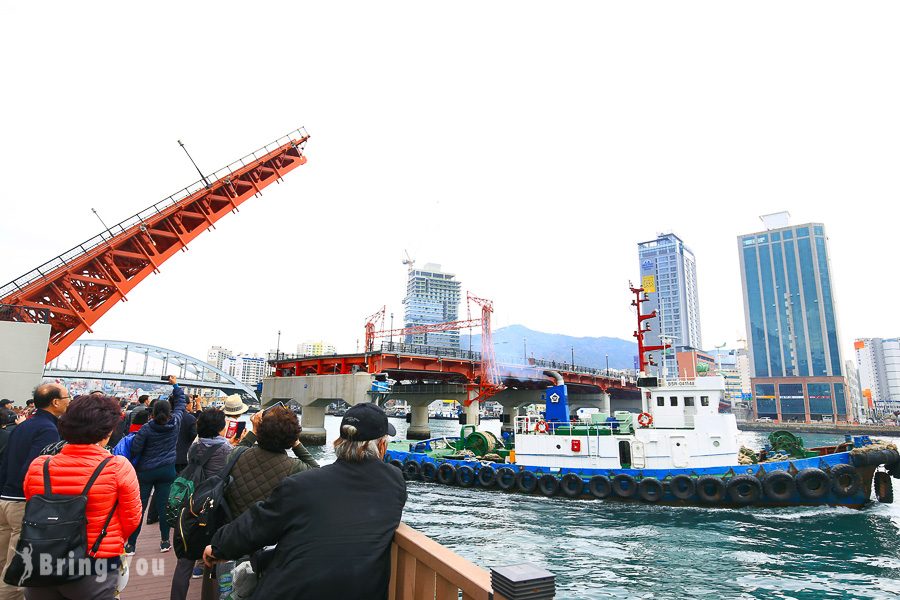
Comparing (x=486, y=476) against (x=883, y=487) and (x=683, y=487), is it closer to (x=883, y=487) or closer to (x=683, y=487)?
(x=683, y=487)

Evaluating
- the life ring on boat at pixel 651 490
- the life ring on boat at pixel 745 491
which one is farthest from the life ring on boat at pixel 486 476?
the life ring on boat at pixel 745 491

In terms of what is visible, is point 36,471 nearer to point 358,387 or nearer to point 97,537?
point 97,537

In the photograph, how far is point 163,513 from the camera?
685 centimetres

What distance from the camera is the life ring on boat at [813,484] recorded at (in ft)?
53.4

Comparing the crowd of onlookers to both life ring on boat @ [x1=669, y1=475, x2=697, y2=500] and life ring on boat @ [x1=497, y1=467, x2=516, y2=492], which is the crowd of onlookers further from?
life ring on boat @ [x1=497, y1=467, x2=516, y2=492]

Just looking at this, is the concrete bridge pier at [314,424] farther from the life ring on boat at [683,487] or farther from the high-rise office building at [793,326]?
the high-rise office building at [793,326]

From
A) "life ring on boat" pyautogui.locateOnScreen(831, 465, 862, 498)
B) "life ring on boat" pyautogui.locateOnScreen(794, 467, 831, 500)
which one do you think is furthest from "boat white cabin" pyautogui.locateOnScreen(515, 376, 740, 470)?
"life ring on boat" pyautogui.locateOnScreen(831, 465, 862, 498)

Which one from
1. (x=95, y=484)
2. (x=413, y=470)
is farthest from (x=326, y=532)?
(x=413, y=470)

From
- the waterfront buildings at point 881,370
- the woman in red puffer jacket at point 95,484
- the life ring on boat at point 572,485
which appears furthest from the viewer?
the waterfront buildings at point 881,370

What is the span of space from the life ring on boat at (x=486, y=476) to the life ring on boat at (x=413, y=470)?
10.6 feet

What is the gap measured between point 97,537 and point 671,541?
14.8 metres

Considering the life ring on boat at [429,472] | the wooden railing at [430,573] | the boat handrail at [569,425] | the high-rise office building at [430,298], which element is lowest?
the life ring on boat at [429,472]

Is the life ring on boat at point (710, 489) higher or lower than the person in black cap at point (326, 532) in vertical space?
lower

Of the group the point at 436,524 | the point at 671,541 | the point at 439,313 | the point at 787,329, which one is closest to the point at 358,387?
the point at 436,524
